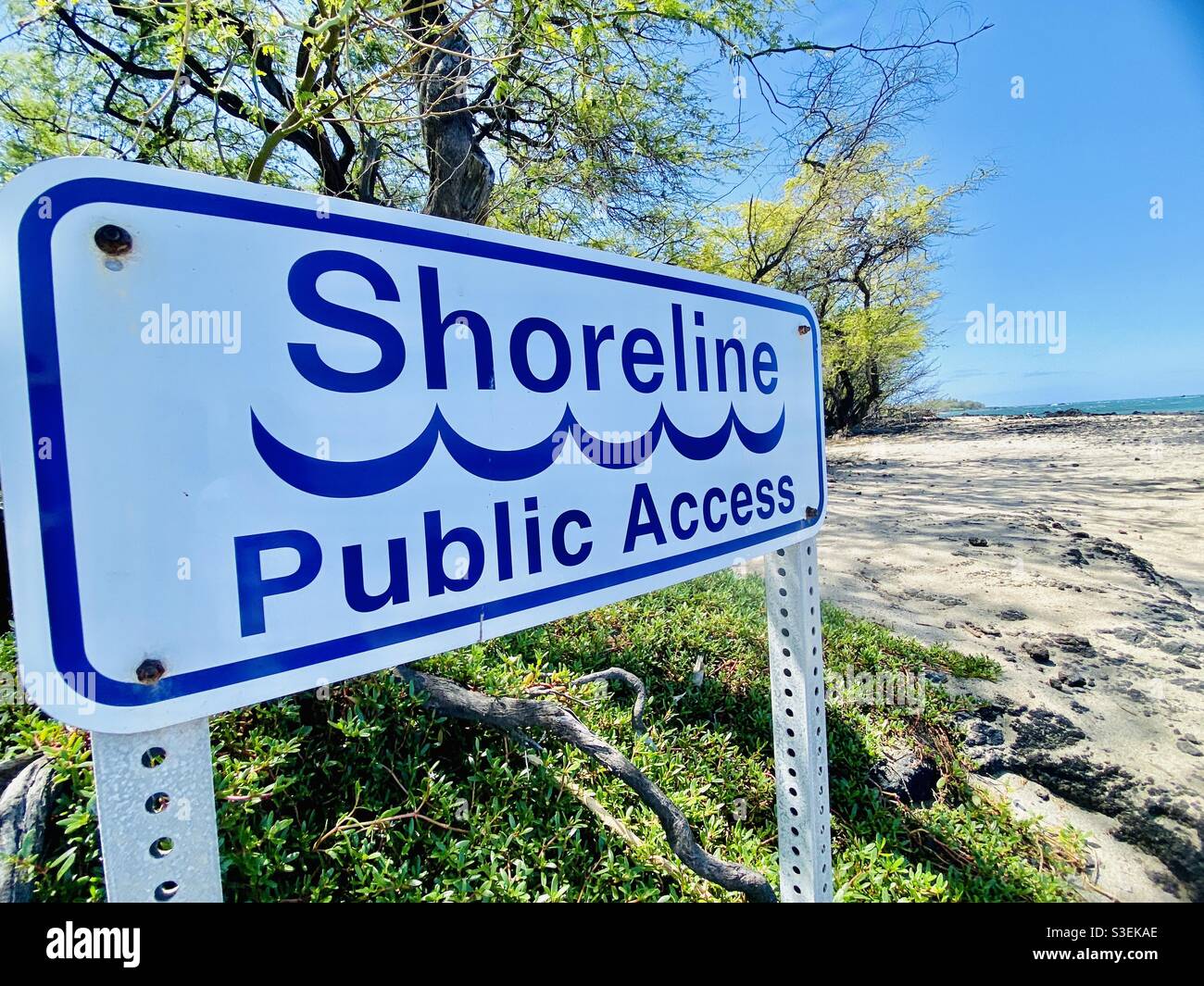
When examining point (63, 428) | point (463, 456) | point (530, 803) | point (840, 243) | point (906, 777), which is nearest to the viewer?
point (63, 428)

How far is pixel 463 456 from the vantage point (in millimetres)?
853

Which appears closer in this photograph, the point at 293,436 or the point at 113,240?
the point at 113,240

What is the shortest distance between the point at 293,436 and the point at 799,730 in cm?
132

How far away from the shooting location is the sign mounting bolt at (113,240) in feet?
1.93

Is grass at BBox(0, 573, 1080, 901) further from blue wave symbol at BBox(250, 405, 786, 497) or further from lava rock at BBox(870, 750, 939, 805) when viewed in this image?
blue wave symbol at BBox(250, 405, 786, 497)

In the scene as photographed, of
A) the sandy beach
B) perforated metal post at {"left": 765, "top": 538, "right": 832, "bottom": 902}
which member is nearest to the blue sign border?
perforated metal post at {"left": 765, "top": 538, "right": 832, "bottom": 902}

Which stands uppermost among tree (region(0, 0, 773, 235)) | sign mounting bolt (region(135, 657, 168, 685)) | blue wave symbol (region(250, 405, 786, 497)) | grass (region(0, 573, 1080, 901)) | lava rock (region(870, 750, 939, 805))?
tree (region(0, 0, 773, 235))

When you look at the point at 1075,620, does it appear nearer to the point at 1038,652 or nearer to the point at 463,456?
the point at 1038,652

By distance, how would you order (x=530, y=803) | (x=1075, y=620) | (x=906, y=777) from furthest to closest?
(x=1075, y=620)
(x=906, y=777)
(x=530, y=803)

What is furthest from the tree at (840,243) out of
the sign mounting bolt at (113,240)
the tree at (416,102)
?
the sign mounting bolt at (113,240)

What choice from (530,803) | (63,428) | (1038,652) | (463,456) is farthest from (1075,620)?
(63,428)

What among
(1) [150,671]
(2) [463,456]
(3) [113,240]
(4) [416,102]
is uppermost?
(4) [416,102]

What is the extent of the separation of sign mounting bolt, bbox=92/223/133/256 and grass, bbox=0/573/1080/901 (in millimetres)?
1255

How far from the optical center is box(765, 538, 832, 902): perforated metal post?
133 cm
